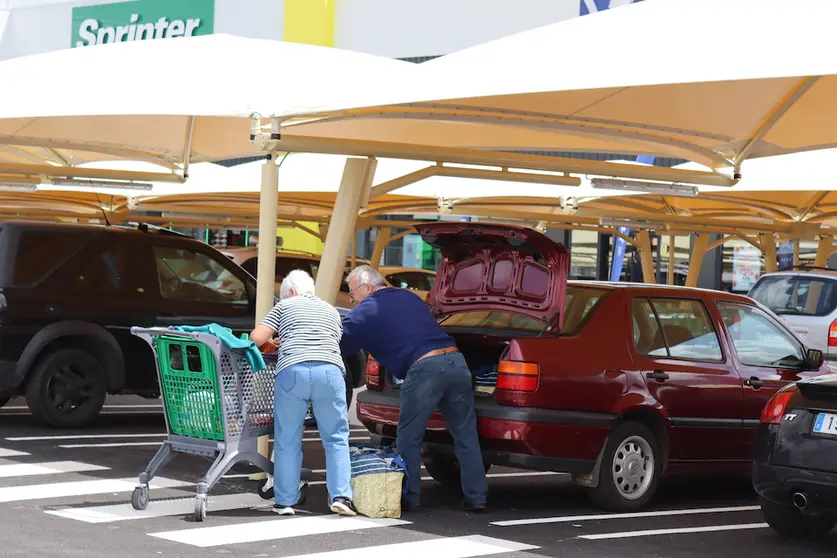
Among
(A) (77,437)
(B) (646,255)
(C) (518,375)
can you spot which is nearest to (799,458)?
(C) (518,375)

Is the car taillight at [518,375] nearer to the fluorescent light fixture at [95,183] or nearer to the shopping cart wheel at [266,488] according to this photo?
the shopping cart wheel at [266,488]

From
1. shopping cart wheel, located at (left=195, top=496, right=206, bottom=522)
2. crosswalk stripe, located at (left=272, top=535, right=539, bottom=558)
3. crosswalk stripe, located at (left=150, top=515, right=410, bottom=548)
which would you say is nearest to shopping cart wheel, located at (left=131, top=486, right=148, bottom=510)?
shopping cart wheel, located at (left=195, top=496, right=206, bottom=522)

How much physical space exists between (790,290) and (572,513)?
801cm

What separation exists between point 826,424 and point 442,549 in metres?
2.43

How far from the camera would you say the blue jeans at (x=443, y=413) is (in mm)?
9195

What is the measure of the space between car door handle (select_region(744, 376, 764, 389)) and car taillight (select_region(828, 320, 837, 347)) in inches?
233

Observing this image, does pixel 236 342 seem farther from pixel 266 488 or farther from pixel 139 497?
pixel 266 488

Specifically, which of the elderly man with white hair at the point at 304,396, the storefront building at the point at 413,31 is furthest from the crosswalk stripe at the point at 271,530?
the storefront building at the point at 413,31

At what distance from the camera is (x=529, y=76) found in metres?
9.26

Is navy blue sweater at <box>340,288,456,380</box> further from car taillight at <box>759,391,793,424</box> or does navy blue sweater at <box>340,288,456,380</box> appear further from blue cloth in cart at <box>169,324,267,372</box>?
car taillight at <box>759,391,793,424</box>

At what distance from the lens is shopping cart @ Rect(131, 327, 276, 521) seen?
8.68m

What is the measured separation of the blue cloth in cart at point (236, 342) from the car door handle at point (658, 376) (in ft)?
9.05

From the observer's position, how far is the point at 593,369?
30.9 ft

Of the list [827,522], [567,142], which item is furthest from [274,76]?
[827,522]
